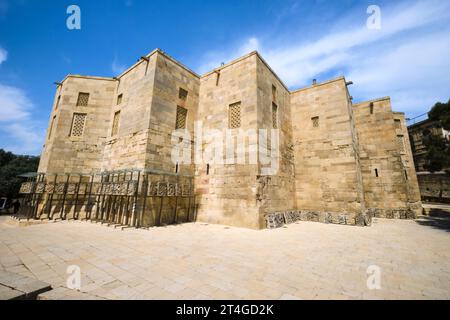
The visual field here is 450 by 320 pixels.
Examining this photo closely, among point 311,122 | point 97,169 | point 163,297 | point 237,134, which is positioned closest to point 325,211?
point 311,122

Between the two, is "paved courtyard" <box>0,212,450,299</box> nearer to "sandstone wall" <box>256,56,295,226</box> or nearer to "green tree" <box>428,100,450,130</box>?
"sandstone wall" <box>256,56,295,226</box>

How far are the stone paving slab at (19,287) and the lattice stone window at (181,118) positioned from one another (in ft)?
28.0

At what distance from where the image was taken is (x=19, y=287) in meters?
2.62

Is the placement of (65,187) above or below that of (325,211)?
above

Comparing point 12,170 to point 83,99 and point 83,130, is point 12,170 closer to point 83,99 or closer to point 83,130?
point 83,99

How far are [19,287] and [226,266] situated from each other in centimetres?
312

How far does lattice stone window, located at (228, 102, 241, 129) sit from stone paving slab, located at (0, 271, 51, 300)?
8.77 meters

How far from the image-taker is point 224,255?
15.1 ft

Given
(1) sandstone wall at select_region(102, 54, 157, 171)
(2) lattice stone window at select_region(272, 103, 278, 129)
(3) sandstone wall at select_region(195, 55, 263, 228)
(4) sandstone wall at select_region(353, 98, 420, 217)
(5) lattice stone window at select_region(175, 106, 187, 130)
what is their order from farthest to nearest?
1. (4) sandstone wall at select_region(353, 98, 420, 217)
2. (2) lattice stone window at select_region(272, 103, 278, 129)
3. (5) lattice stone window at select_region(175, 106, 187, 130)
4. (1) sandstone wall at select_region(102, 54, 157, 171)
5. (3) sandstone wall at select_region(195, 55, 263, 228)

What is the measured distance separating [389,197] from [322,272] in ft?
42.3

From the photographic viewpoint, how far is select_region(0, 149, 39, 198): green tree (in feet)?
70.8

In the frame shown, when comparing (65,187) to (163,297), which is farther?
(65,187)

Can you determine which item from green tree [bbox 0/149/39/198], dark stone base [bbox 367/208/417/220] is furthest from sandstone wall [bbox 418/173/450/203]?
green tree [bbox 0/149/39/198]
